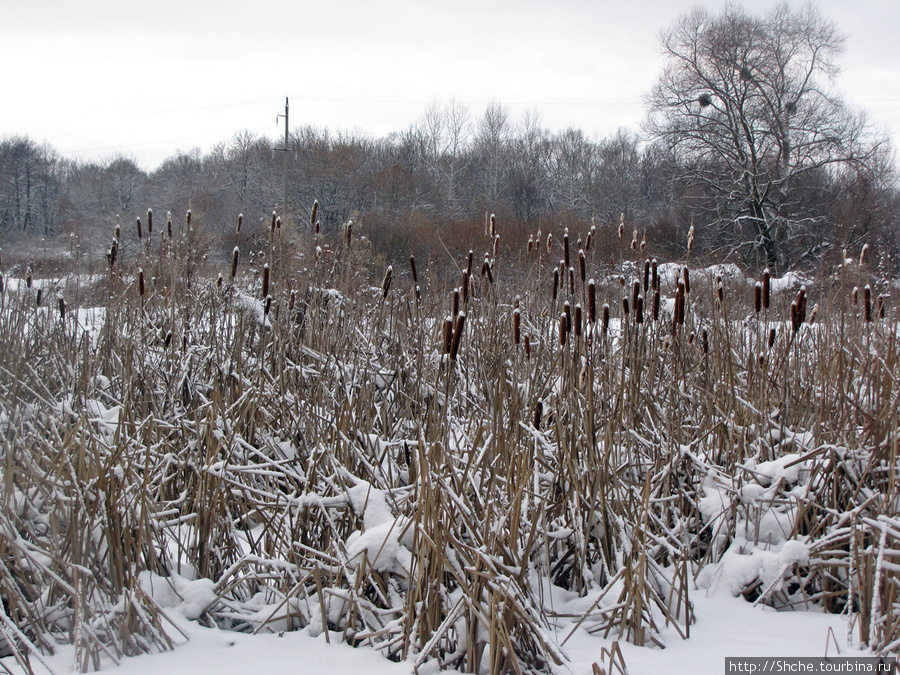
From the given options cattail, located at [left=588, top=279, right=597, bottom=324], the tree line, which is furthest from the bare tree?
cattail, located at [left=588, top=279, right=597, bottom=324]

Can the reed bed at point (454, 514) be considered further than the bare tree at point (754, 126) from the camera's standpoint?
No

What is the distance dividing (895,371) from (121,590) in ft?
8.69

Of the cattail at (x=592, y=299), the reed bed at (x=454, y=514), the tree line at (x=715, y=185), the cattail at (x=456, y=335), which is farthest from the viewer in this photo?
the tree line at (x=715, y=185)

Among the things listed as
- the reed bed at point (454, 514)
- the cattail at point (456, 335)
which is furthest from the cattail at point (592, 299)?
the cattail at point (456, 335)

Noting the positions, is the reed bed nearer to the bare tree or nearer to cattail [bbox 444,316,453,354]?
cattail [bbox 444,316,453,354]

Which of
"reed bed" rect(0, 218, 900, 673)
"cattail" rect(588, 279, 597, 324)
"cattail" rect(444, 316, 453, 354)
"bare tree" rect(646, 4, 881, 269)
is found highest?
"bare tree" rect(646, 4, 881, 269)

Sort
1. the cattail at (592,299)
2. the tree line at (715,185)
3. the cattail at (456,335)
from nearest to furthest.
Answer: the cattail at (456,335) < the cattail at (592,299) < the tree line at (715,185)

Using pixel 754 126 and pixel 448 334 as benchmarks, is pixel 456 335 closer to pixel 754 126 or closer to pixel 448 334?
pixel 448 334

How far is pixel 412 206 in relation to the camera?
39.4 meters

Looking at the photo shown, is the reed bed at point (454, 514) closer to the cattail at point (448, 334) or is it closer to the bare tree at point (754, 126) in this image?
the cattail at point (448, 334)

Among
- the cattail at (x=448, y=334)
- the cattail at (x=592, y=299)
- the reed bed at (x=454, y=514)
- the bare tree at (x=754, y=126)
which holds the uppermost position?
the bare tree at (x=754, y=126)

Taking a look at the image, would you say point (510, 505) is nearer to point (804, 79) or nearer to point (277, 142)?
point (804, 79)

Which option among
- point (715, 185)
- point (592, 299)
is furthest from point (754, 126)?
point (592, 299)

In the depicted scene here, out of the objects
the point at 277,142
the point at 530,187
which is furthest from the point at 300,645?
the point at 277,142
